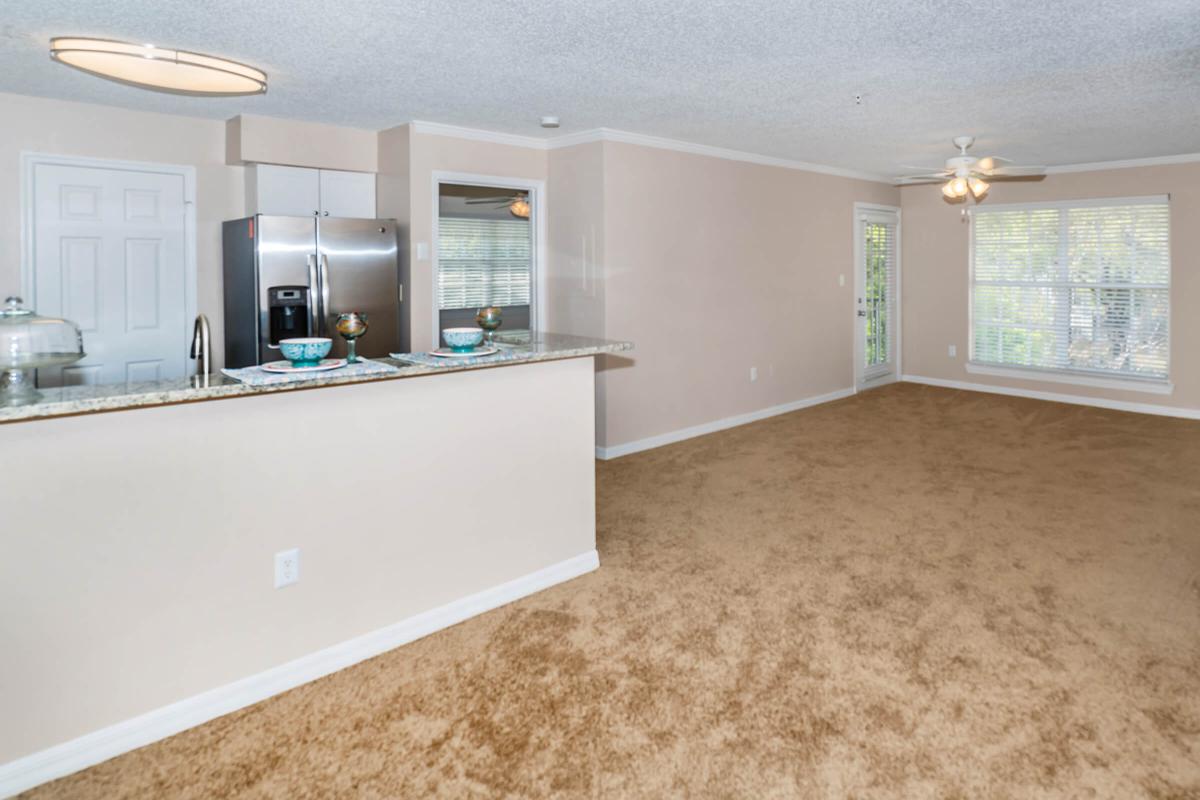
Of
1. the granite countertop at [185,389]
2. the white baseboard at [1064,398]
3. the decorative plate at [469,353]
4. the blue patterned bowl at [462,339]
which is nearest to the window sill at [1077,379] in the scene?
the white baseboard at [1064,398]

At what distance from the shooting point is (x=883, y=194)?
8.12 m

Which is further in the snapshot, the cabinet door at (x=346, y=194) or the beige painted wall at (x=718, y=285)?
the beige painted wall at (x=718, y=285)

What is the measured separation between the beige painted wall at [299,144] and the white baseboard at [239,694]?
3258 millimetres

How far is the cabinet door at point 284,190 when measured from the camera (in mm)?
4711

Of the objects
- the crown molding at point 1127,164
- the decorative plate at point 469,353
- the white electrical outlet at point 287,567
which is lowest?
the white electrical outlet at point 287,567

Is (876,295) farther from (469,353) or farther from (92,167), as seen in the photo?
(92,167)

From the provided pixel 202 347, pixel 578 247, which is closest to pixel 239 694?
pixel 202 347

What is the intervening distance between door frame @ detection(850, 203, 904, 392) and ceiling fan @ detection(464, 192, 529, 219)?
382 cm

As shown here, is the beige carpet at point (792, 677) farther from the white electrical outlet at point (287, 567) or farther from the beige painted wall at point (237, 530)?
the white electrical outlet at point (287, 567)

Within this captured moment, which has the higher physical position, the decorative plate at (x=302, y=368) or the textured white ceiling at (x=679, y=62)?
the textured white ceiling at (x=679, y=62)

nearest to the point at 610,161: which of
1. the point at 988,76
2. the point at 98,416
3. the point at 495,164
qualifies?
the point at 495,164

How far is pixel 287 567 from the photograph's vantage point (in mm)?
2492

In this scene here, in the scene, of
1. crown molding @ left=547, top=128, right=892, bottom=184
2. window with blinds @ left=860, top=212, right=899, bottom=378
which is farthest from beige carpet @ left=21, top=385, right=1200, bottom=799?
window with blinds @ left=860, top=212, right=899, bottom=378

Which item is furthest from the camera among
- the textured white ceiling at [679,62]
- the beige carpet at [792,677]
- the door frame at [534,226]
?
the door frame at [534,226]
